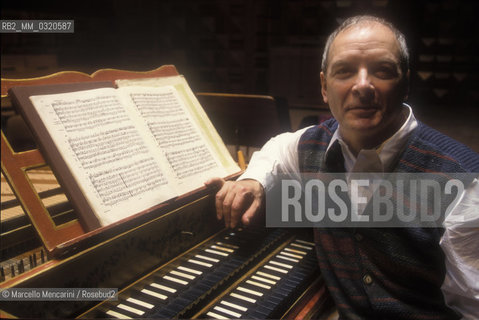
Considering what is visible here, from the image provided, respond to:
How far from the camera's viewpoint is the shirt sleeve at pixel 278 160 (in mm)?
1645

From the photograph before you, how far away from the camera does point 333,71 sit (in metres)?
1.37

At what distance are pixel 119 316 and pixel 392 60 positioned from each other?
1.10 m

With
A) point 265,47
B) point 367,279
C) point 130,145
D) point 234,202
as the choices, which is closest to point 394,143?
point 367,279

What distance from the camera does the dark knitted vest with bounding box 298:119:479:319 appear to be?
1.29 m

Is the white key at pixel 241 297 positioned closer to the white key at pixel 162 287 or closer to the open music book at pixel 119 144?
the white key at pixel 162 287

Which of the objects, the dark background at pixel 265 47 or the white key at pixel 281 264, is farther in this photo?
the dark background at pixel 265 47

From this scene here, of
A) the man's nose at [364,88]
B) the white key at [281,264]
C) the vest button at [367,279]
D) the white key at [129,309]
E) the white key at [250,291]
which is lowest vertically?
the vest button at [367,279]

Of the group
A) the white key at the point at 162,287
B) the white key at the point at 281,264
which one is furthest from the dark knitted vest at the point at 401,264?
the white key at the point at 162,287

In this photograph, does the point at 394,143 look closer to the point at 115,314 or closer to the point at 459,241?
the point at 459,241

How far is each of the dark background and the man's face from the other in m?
4.18

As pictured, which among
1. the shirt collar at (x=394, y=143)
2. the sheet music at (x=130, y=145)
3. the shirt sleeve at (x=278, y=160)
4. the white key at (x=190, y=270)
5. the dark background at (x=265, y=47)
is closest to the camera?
the sheet music at (x=130, y=145)

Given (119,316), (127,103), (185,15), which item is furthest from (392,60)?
(185,15)

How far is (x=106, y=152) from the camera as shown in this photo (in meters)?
1.20

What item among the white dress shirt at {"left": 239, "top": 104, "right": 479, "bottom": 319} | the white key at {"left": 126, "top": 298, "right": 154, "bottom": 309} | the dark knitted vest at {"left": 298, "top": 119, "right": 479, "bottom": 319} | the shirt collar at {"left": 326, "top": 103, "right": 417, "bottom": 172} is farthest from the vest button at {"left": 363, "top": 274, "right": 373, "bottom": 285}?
the white key at {"left": 126, "top": 298, "right": 154, "bottom": 309}
